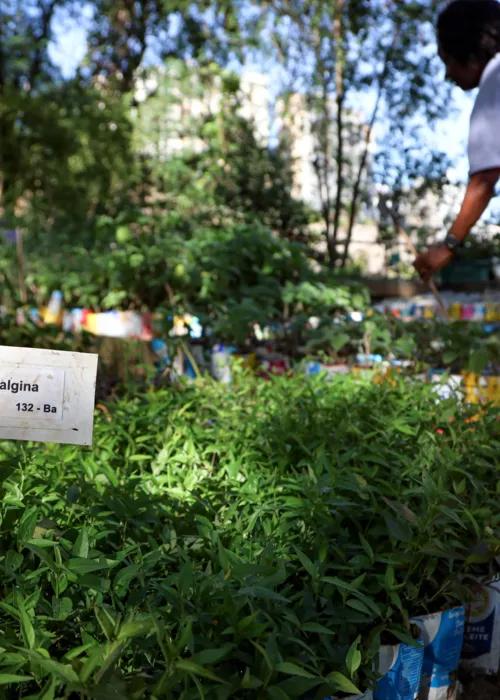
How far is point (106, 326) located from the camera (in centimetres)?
523

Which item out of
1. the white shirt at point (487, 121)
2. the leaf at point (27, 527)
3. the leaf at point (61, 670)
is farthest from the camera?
the white shirt at point (487, 121)

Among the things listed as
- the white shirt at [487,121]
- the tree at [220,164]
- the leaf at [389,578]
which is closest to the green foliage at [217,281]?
the white shirt at [487,121]

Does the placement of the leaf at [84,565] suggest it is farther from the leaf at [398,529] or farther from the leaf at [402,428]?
the leaf at [402,428]

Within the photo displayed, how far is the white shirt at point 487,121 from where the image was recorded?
2.90 metres

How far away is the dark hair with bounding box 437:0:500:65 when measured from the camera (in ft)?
9.64

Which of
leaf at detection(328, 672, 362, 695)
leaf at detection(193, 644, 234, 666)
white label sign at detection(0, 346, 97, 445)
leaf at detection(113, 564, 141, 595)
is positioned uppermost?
white label sign at detection(0, 346, 97, 445)

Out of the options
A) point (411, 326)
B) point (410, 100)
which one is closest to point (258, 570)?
point (411, 326)

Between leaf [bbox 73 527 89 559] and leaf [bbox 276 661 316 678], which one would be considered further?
leaf [bbox 73 527 89 559]

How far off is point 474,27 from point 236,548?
7.51 ft

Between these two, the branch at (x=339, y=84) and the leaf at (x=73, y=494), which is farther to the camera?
the branch at (x=339, y=84)

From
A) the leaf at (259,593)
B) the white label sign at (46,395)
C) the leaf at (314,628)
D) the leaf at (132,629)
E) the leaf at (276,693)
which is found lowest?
the leaf at (276,693)

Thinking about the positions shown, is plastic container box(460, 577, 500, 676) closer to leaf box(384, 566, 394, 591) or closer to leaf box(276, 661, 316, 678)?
leaf box(384, 566, 394, 591)

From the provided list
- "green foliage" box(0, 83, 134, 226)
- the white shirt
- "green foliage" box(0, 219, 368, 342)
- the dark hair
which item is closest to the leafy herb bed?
the white shirt

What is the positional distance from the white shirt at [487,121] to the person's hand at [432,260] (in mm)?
352
